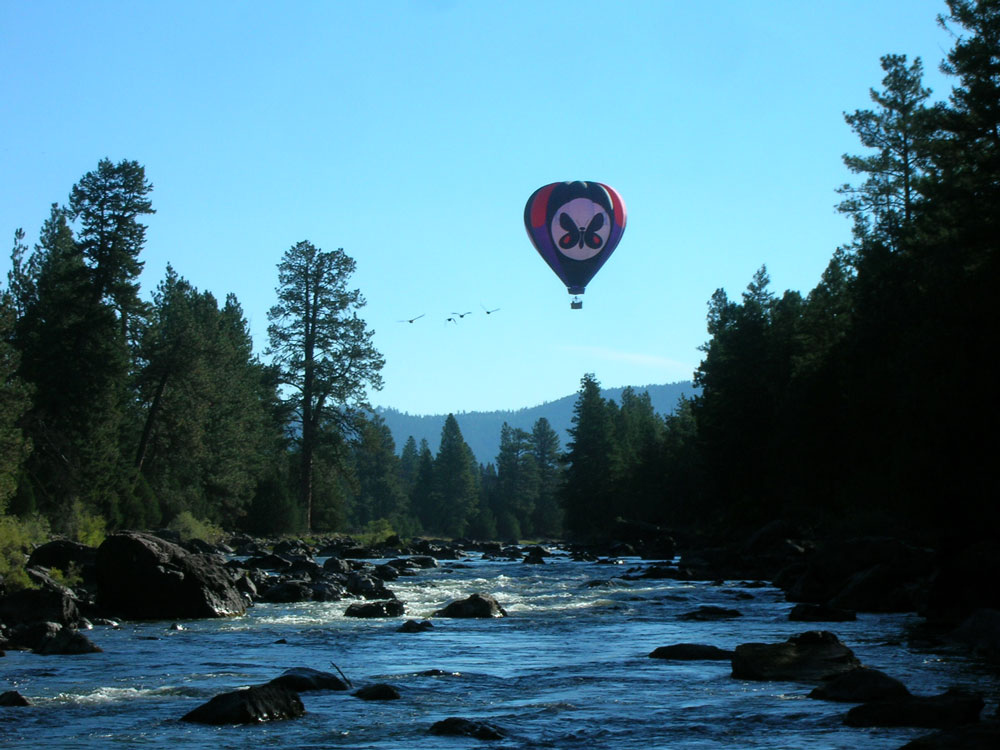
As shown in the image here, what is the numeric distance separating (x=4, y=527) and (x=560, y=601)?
1366 cm

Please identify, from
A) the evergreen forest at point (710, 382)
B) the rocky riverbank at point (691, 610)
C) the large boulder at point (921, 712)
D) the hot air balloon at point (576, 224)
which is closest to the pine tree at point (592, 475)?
the evergreen forest at point (710, 382)

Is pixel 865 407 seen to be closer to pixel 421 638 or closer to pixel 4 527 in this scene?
pixel 421 638

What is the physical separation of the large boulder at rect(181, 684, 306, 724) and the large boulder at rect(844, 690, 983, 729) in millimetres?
6044

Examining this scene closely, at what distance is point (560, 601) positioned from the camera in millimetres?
26594

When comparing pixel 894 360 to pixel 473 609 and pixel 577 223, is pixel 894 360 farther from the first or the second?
pixel 577 223

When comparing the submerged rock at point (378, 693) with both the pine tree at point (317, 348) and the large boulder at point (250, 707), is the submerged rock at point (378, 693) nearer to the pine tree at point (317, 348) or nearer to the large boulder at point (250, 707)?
the large boulder at point (250, 707)

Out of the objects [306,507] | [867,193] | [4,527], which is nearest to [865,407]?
[867,193]

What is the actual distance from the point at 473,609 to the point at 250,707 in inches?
490

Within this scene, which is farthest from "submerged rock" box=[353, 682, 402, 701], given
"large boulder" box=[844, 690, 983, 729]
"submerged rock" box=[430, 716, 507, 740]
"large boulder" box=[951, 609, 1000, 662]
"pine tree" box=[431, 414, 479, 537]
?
"pine tree" box=[431, 414, 479, 537]

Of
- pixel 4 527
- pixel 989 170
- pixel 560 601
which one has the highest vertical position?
pixel 989 170

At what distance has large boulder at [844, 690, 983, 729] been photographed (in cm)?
993

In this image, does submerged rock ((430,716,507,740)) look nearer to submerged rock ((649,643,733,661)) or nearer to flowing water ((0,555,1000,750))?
flowing water ((0,555,1000,750))

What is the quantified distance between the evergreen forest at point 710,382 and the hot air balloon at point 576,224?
36.4 ft

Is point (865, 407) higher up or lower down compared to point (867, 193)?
lower down
